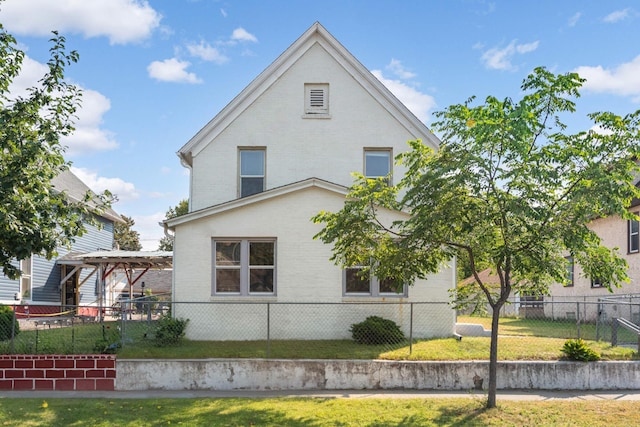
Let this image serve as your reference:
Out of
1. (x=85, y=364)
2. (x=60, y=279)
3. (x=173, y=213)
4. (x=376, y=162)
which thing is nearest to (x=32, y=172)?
(x=85, y=364)

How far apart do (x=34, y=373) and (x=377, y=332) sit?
25.7 ft

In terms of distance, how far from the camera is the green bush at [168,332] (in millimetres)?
14211

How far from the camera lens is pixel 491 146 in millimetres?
9430

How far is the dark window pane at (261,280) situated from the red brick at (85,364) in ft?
16.5

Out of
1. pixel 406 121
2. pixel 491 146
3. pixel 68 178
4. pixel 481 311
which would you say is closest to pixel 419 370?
pixel 481 311

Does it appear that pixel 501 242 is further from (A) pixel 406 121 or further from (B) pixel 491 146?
(A) pixel 406 121

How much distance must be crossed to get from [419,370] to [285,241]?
18.1ft

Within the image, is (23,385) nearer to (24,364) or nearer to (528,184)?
(24,364)

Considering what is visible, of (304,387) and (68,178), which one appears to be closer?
(304,387)

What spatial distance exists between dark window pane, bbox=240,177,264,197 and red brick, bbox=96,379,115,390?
24.9ft

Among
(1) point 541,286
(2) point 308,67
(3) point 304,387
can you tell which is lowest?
(3) point 304,387

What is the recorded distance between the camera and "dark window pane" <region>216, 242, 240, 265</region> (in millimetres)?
16203

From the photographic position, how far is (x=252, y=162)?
1836cm

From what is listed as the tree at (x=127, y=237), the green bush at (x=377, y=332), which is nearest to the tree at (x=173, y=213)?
the tree at (x=127, y=237)
